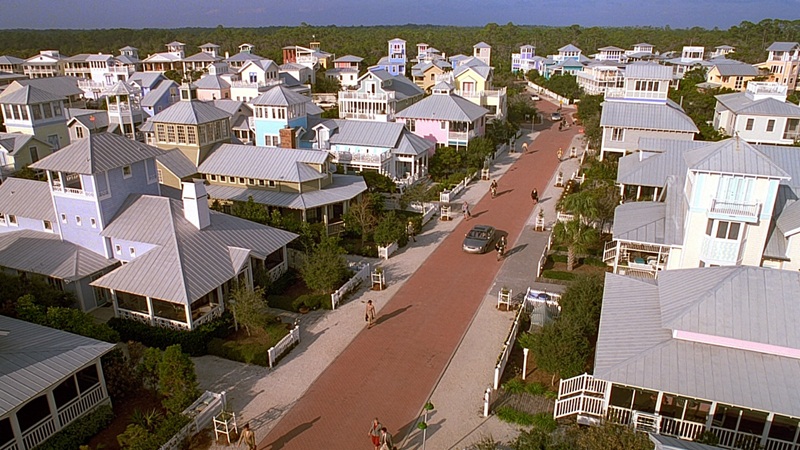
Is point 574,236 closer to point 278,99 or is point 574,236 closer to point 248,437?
point 248,437

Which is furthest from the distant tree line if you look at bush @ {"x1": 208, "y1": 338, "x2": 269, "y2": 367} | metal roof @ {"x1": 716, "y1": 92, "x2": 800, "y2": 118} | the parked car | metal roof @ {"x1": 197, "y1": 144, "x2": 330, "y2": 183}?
bush @ {"x1": 208, "y1": 338, "x2": 269, "y2": 367}

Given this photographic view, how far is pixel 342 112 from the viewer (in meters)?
59.0

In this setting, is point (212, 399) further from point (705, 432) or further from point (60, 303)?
point (705, 432)

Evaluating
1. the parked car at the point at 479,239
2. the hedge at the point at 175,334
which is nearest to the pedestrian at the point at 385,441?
the hedge at the point at 175,334

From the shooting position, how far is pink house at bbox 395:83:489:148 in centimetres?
5169

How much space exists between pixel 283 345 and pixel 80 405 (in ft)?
24.0

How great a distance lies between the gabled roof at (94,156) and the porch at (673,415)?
72.3 ft

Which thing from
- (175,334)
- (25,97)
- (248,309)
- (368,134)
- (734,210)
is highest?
(25,97)

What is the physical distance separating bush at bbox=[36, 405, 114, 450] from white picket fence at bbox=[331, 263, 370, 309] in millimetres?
10649

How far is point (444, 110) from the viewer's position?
52375 millimetres

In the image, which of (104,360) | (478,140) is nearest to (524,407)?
(104,360)

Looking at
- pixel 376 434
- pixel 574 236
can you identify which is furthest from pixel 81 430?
pixel 574 236

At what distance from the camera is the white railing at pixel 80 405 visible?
18.2 metres

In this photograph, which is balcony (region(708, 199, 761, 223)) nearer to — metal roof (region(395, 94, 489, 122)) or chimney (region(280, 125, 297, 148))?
chimney (region(280, 125, 297, 148))
